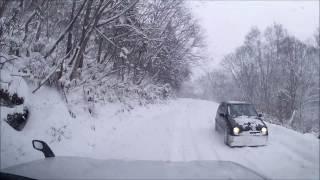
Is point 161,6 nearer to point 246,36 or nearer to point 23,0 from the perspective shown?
point 23,0

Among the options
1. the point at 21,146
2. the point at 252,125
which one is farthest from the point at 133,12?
the point at 21,146

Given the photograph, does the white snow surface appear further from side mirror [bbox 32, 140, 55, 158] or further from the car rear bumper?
side mirror [bbox 32, 140, 55, 158]

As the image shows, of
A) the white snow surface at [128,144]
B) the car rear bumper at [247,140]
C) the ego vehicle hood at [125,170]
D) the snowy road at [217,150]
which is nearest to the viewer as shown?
the ego vehicle hood at [125,170]

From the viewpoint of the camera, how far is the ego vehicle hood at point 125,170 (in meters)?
3.49

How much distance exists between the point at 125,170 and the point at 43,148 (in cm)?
164

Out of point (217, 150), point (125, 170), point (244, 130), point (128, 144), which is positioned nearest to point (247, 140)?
point (244, 130)

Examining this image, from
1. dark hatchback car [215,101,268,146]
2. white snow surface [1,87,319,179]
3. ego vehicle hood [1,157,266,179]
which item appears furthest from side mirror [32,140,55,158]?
dark hatchback car [215,101,268,146]

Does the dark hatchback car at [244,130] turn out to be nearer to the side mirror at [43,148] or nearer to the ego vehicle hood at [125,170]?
the ego vehicle hood at [125,170]

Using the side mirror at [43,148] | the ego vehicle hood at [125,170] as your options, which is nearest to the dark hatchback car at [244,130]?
the ego vehicle hood at [125,170]

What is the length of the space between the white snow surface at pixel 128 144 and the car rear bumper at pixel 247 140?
220mm

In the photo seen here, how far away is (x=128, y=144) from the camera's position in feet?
35.0

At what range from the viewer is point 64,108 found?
10.9 m

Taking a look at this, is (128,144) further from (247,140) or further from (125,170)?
(125,170)

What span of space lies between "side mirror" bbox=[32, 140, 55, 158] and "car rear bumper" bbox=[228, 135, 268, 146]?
Result: 764 centimetres
